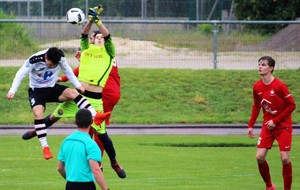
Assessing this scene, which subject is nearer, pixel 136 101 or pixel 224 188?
pixel 224 188

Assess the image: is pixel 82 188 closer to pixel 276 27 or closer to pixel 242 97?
pixel 242 97

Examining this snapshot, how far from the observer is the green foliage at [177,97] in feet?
87.6

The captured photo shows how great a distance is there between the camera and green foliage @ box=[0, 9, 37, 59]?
29953 millimetres

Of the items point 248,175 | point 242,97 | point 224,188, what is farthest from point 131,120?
point 224,188

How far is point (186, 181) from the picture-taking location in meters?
15.5

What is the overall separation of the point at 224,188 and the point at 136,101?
1363 centimetres

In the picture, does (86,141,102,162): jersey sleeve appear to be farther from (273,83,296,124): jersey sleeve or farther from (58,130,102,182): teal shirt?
(273,83,296,124): jersey sleeve

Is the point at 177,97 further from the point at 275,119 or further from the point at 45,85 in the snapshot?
the point at 275,119

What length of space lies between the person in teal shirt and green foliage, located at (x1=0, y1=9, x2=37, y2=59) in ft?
65.3

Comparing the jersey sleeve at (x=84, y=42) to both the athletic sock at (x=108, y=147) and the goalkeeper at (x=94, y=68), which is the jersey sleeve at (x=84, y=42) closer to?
the goalkeeper at (x=94, y=68)

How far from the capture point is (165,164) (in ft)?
58.8

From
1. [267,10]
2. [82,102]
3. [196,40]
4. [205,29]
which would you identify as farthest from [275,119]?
[267,10]

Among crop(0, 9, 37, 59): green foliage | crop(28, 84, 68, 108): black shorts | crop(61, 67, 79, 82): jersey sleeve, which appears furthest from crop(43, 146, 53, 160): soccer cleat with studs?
crop(0, 9, 37, 59): green foliage

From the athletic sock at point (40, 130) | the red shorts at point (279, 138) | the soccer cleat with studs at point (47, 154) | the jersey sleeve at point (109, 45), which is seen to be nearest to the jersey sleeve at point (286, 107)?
the red shorts at point (279, 138)
